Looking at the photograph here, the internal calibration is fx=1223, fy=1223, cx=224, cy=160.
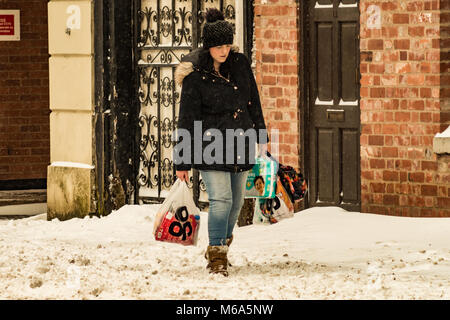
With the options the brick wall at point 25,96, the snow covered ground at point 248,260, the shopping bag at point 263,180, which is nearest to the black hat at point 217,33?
the snow covered ground at point 248,260

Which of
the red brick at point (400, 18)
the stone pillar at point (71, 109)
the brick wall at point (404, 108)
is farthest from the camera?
the stone pillar at point (71, 109)

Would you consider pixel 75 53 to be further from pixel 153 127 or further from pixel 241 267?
pixel 241 267

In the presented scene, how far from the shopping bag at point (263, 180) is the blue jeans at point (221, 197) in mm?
1456

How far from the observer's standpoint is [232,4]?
1184cm

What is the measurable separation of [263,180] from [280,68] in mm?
1484

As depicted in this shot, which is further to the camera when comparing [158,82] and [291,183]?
[158,82]

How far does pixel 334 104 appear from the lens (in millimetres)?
11469

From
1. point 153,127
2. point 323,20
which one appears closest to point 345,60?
point 323,20

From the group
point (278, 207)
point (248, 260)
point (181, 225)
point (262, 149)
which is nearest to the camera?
point (262, 149)

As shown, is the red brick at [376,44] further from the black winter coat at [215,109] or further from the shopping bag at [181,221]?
the shopping bag at [181,221]

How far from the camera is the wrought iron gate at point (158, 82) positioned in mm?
12375

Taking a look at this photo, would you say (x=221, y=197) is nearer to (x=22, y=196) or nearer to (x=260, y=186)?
(x=260, y=186)

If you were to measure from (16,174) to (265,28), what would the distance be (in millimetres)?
6019

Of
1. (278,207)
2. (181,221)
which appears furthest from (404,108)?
(181,221)
